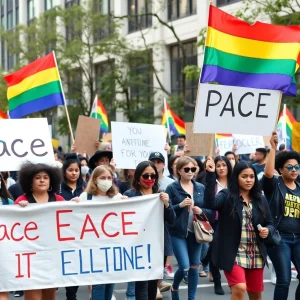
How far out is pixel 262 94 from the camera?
7.55 metres

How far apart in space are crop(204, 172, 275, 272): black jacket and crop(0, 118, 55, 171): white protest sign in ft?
6.34

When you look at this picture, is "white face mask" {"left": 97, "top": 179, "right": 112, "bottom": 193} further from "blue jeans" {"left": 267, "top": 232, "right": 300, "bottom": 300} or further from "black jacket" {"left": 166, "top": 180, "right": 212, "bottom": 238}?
"blue jeans" {"left": 267, "top": 232, "right": 300, "bottom": 300}

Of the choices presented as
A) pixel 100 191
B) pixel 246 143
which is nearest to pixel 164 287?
pixel 100 191

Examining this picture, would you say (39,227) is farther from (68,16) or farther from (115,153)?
(68,16)

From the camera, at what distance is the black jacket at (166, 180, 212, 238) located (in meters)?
8.05

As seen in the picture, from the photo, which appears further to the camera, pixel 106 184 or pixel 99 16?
pixel 99 16

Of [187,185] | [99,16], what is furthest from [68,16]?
[187,185]

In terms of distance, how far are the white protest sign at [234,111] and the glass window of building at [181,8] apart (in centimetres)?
2744

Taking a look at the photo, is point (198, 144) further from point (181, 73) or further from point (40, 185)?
point (181, 73)

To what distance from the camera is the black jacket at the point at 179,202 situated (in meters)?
8.05

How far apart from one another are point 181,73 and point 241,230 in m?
28.2

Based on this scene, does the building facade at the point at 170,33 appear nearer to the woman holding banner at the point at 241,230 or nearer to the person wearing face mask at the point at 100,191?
the person wearing face mask at the point at 100,191

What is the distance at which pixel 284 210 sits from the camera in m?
7.04

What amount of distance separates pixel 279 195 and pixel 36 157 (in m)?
2.62
